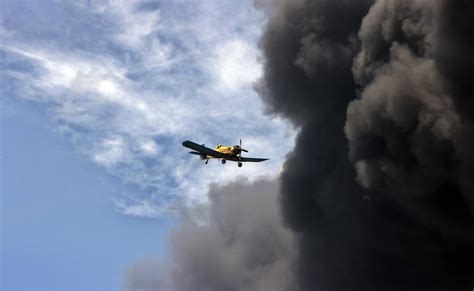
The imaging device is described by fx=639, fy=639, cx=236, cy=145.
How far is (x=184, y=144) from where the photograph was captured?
207ft

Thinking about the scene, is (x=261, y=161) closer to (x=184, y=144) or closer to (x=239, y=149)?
(x=239, y=149)

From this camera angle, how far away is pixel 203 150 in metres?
67.7

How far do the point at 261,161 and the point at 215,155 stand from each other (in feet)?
19.9

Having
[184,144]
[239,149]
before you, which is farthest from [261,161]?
[184,144]

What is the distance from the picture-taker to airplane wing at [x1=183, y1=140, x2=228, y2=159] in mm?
63628

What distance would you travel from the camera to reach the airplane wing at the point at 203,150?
2505 inches

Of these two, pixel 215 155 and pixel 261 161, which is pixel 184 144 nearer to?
pixel 215 155

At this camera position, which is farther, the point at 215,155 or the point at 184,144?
the point at 215,155

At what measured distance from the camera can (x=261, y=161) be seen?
7381 cm

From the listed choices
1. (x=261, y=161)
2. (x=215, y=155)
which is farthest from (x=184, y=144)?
(x=261, y=161)

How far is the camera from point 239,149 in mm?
70438

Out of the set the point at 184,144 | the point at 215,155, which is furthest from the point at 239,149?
the point at 184,144

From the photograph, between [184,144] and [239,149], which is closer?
[184,144]

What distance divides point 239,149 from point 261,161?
446 cm
